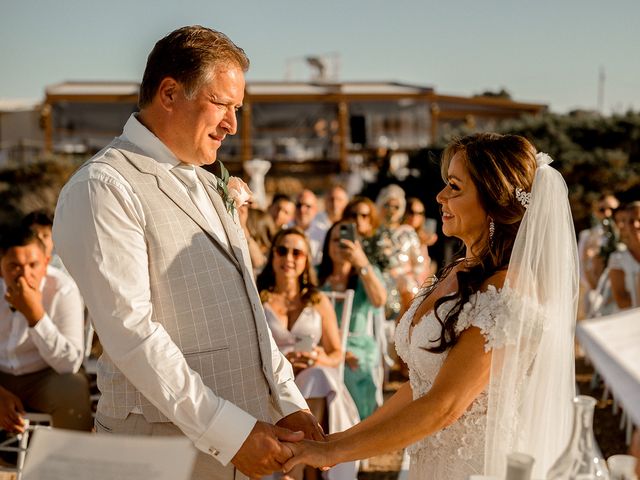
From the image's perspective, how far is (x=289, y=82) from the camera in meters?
26.4

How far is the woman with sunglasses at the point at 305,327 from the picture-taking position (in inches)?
184

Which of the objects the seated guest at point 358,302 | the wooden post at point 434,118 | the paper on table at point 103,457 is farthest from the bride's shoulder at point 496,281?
the wooden post at point 434,118

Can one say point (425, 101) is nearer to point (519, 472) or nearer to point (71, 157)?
point (71, 157)

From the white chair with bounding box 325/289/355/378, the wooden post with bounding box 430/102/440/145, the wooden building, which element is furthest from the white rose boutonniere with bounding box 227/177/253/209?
the wooden post with bounding box 430/102/440/145

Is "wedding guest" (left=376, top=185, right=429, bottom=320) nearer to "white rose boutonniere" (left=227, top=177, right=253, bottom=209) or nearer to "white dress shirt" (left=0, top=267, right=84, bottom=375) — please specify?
"white dress shirt" (left=0, top=267, right=84, bottom=375)

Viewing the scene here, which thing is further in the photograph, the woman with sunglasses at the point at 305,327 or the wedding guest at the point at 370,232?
the wedding guest at the point at 370,232

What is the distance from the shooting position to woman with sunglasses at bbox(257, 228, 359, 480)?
4672 mm

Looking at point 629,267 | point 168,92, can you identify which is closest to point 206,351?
point 168,92

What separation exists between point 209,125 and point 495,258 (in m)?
1.10

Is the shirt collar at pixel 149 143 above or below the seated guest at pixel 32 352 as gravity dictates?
above

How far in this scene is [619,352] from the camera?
1451 mm

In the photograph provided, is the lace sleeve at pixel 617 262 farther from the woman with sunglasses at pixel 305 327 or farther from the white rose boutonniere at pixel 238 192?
the white rose boutonniere at pixel 238 192

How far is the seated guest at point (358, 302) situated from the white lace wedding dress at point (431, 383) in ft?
9.01

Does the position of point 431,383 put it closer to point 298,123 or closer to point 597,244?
point 597,244
